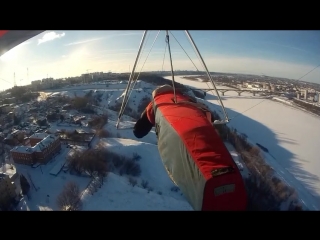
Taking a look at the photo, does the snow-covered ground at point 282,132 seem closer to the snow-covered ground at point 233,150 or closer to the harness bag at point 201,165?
the snow-covered ground at point 233,150

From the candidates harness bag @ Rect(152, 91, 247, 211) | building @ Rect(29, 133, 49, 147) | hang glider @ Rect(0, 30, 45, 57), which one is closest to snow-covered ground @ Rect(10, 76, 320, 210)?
building @ Rect(29, 133, 49, 147)

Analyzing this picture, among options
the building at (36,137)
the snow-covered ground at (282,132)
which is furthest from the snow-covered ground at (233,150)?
the building at (36,137)

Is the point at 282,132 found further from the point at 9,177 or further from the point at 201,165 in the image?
the point at 9,177

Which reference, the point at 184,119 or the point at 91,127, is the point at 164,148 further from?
the point at 91,127

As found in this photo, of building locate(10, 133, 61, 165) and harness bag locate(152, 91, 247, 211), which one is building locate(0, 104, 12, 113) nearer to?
building locate(10, 133, 61, 165)

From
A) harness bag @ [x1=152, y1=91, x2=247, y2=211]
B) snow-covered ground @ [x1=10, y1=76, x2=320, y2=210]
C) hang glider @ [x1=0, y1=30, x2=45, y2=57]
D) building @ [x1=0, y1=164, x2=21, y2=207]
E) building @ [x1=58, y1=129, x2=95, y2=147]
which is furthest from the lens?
building @ [x1=58, y1=129, x2=95, y2=147]

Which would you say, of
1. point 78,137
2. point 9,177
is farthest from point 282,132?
point 9,177
